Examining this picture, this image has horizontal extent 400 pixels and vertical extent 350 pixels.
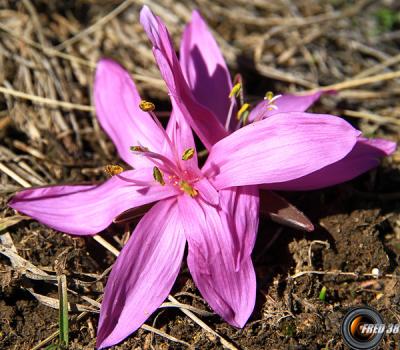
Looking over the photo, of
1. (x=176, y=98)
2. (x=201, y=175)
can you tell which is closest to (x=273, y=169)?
(x=201, y=175)

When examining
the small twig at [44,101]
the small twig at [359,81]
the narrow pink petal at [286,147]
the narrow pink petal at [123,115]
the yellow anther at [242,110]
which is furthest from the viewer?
the small twig at [359,81]

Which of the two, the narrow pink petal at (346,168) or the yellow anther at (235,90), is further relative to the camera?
the yellow anther at (235,90)

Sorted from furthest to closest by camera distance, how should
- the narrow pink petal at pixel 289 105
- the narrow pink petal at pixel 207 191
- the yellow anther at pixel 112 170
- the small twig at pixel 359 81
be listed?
→ the small twig at pixel 359 81
the narrow pink petal at pixel 289 105
the yellow anther at pixel 112 170
the narrow pink petal at pixel 207 191

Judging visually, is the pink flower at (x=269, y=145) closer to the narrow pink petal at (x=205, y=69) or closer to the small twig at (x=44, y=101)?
the narrow pink petal at (x=205, y=69)

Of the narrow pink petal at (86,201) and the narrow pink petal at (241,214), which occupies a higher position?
the narrow pink petal at (86,201)

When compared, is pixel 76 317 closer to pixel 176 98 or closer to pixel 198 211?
pixel 198 211

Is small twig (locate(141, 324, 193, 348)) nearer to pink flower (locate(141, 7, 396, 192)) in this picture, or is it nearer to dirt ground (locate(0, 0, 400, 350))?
dirt ground (locate(0, 0, 400, 350))

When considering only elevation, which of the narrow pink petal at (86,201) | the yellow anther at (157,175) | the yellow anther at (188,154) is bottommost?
the narrow pink petal at (86,201)

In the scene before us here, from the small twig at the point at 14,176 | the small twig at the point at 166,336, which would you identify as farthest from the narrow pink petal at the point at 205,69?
the small twig at the point at 166,336
